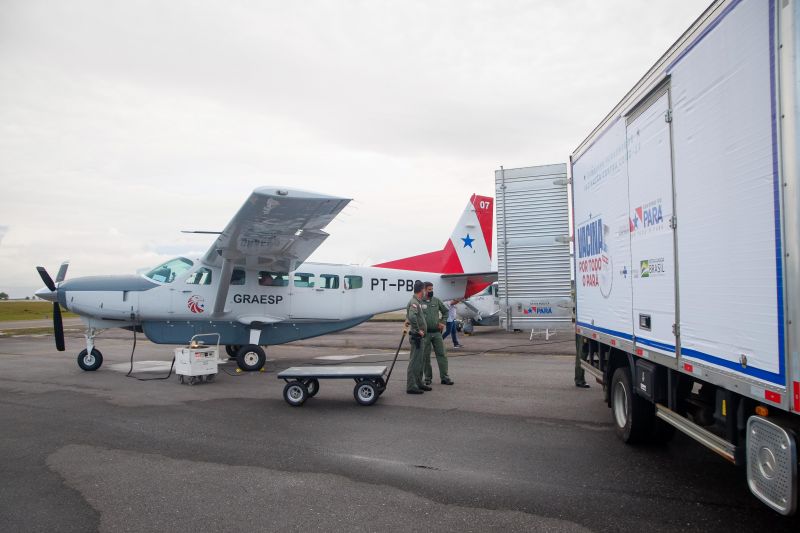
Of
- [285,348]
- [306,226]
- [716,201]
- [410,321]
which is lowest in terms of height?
[285,348]

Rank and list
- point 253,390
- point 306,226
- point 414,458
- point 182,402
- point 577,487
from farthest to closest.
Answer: point 306,226 < point 253,390 < point 182,402 < point 414,458 < point 577,487

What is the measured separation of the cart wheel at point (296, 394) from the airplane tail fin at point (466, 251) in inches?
379

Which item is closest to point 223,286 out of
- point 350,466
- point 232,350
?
point 232,350

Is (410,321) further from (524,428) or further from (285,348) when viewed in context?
(285,348)

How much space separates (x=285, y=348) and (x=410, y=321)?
10.3 m

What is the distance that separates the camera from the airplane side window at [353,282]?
15.1 metres

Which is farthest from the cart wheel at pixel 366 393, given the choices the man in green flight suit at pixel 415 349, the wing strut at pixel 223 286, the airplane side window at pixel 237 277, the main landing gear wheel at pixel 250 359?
the airplane side window at pixel 237 277

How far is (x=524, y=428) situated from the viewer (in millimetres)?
6738

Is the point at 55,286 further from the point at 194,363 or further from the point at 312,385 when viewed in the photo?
the point at 312,385

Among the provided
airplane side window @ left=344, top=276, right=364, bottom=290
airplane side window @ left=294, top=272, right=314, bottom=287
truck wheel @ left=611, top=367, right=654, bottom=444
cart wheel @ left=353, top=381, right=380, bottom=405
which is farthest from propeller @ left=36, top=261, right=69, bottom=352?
truck wheel @ left=611, top=367, right=654, bottom=444

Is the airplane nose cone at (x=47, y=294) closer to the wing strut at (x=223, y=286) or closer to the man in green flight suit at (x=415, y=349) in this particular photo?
the wing strut at (x=223, y=286)

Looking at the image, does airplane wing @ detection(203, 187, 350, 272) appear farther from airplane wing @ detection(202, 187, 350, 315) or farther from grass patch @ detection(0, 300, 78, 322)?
grass patch @ detection(0, 300, 78, 322)

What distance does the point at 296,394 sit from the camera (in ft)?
27.2

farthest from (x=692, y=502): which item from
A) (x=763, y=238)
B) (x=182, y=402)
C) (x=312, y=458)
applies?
(x=182, y=402)
